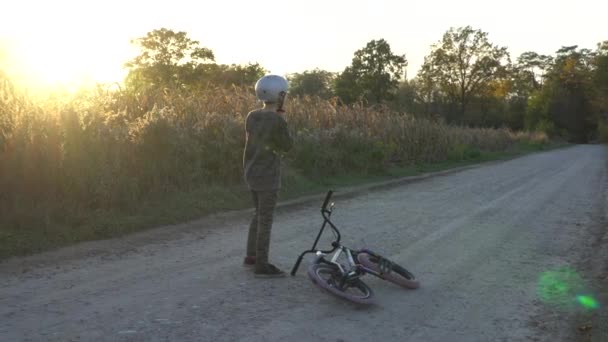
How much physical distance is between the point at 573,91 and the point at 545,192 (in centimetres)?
8709

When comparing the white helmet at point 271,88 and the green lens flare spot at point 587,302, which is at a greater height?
the white helmet at point 271,88

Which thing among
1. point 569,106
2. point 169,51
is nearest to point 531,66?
point 569,106

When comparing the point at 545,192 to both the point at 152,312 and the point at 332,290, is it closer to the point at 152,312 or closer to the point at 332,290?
the point at 332,290

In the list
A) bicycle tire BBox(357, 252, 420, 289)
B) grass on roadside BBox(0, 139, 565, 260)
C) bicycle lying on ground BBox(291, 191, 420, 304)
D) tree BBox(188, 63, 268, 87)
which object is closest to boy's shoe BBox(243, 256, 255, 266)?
bicycle lying on ground BBox(291, 191, 420, 304)

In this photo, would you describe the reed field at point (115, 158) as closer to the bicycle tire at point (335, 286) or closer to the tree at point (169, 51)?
the bicycle tire at point (335, 286)

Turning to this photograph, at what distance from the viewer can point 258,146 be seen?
5.86 metres

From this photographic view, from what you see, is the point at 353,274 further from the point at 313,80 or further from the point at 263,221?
the point at 313,80

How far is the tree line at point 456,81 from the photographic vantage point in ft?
179

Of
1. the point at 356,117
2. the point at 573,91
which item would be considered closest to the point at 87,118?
the point at 356,117

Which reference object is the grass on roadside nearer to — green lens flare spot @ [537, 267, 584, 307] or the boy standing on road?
the boy standing on road

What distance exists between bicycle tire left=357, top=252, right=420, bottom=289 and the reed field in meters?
4.14

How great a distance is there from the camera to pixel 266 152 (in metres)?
5.86

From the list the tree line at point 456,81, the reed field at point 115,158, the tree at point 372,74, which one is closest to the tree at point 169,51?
the tree line at point 456,81

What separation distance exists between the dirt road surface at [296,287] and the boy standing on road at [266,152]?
1.20 feet
